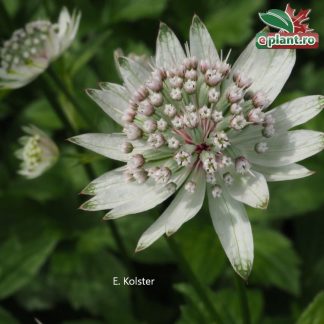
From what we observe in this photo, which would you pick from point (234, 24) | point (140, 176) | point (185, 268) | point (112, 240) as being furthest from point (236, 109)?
point (234, 24)

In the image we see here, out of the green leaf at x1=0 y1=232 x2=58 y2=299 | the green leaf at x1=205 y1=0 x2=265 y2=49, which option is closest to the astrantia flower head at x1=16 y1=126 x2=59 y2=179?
the green leaf at x1=0 y1=232 x2=58 y2=299

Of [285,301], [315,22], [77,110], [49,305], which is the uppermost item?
[77,110]

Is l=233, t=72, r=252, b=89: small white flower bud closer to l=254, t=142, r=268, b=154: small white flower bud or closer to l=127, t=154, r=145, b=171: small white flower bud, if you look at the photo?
l=254, t=142, r=268, b=154: small white flower bud

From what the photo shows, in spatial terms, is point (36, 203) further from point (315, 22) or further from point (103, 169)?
point (315, 22)

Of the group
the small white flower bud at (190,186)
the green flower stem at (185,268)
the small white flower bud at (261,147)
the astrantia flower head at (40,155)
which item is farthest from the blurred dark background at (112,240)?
the small white flower bud at (261,147)

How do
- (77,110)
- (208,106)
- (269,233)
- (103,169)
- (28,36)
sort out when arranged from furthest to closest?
(103,169), (269,233), (28,36), (77,110), (208,106)

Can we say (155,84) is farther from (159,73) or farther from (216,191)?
(216,191)

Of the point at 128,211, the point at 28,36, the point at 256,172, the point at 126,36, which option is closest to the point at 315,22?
the point at 126,36

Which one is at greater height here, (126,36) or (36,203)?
(126,36)
